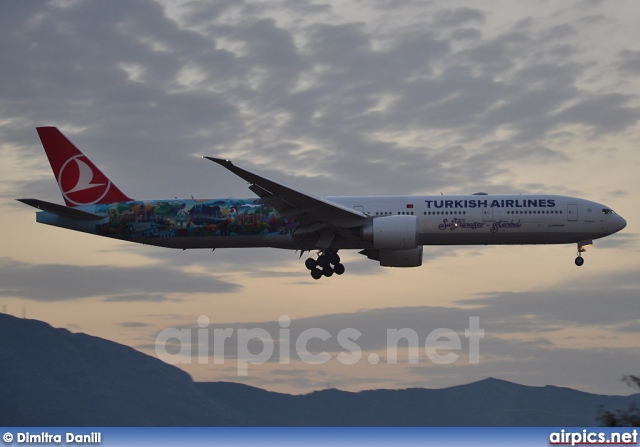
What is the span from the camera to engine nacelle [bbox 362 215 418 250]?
38750mm

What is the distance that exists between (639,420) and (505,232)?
74.2ft

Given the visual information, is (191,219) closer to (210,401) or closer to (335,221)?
(335,221)

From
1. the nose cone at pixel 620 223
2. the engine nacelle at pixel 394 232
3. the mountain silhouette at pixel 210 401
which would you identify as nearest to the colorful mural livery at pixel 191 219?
the engine nacelle at pixel 394 232

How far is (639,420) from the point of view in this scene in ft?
58.1

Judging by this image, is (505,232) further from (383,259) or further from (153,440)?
(153,440)

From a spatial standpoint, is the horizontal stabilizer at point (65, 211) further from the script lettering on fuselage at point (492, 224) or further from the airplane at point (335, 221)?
the script lettering on fuselage at point (492, 224)

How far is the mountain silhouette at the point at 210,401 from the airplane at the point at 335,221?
82.1 m

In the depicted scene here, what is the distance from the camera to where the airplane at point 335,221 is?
39406 mm

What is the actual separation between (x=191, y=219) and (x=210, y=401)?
115717mm

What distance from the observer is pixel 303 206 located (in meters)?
39.5

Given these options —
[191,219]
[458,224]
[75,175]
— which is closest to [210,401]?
[75,175]

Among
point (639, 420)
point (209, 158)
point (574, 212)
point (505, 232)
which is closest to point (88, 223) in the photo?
point (209, 158)

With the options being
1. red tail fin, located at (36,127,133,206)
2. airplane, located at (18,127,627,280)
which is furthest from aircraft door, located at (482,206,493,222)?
red tail fin, located at (36,127,133,206)

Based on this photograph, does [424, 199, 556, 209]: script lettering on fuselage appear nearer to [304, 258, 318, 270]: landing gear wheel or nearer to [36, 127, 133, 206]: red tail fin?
[304, 258, 318, 270]: landing gear wheel
